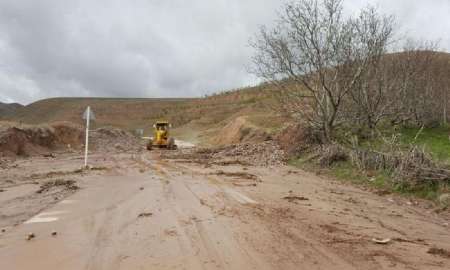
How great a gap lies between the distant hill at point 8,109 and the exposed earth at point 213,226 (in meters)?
109

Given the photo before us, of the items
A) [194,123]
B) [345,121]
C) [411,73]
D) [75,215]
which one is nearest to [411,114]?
→ [411,73]

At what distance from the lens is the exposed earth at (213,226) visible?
5.93m

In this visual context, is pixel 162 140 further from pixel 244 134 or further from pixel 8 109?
pixel 8 109

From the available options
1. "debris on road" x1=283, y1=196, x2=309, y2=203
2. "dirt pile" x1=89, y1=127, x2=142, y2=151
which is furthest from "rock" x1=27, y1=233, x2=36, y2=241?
"dirt pile" x1=89, y1=127, x2=142, y2=151

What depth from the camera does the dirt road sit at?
591cm

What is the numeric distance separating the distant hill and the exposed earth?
109323 millimetres

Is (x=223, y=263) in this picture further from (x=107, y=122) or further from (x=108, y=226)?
(x=107, y=122)

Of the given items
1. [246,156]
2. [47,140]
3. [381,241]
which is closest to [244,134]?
[246,156]

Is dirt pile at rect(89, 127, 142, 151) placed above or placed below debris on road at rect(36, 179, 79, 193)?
above

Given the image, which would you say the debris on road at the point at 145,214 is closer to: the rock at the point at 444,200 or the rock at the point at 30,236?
the rock at the point at 30,236

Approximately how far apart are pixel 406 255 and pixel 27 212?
692 cm

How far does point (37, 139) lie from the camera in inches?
1203

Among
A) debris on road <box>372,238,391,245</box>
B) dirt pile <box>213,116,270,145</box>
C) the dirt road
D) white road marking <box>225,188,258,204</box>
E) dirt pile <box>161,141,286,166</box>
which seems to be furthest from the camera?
dirt pile <box>213,116,270,145</box>

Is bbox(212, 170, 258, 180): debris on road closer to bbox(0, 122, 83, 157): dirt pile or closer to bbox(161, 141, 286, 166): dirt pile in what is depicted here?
bbox(161, 141, 286, 166): dirt pile
